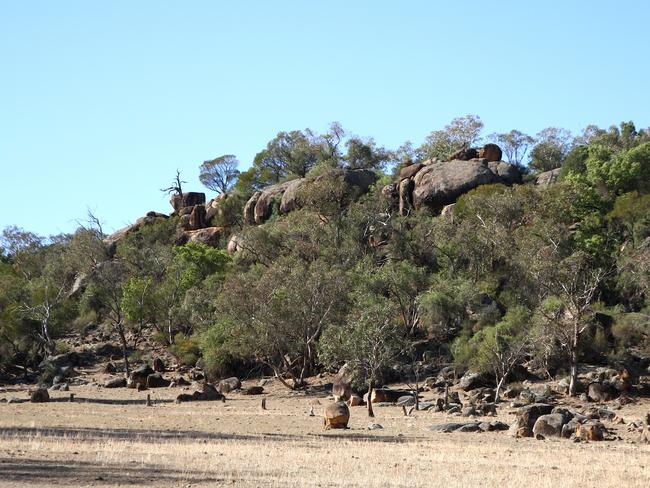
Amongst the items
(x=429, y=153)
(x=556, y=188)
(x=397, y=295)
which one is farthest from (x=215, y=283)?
(x=429, y=153)

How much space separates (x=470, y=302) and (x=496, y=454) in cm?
3944

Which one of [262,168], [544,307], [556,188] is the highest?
[262,168]

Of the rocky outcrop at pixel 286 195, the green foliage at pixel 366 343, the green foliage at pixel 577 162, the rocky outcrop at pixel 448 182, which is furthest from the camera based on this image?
the rocky outcrop at pixel 286 195

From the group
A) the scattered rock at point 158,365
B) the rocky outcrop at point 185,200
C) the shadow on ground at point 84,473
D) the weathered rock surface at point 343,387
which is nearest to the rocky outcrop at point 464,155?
the rocky outcrop at point 185,200

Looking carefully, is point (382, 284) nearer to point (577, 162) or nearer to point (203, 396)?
point (203, 396)

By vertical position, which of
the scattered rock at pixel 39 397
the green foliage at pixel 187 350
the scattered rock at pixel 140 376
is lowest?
the scattered rock at pixel 39 397

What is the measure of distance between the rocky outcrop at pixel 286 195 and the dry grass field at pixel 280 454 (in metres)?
53.6

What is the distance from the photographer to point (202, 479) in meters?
21.6

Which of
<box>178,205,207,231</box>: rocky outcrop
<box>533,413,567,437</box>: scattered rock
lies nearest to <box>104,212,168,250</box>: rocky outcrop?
<box>178,205,207,231</box>: rocky outcrop

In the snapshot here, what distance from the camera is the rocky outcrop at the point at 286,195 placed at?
9731 cm

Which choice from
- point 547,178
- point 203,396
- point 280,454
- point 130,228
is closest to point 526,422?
point 280,454

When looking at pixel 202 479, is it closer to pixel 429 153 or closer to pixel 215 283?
pixel 215 283

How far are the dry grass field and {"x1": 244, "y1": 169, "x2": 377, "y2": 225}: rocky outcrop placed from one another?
5360 centimetres

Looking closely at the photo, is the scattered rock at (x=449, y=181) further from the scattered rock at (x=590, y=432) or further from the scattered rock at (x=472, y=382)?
the scattered rock at (x=590, y=432)
